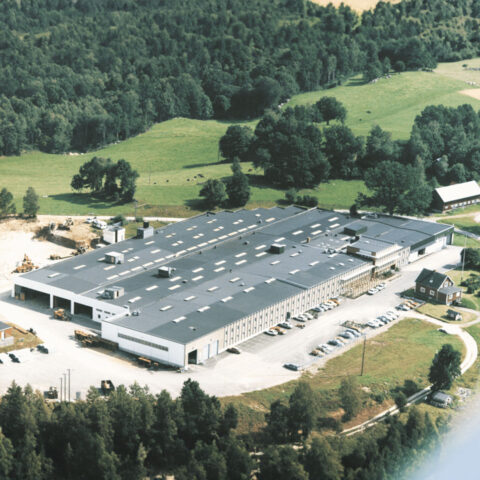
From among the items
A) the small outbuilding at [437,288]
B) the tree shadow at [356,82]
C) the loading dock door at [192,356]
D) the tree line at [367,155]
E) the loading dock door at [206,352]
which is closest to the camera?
the loading dock door at [192,356]

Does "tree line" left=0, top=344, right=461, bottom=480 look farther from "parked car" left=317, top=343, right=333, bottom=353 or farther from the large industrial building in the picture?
the large industrial building

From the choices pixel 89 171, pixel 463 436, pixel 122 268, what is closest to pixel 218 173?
pixel 89 171

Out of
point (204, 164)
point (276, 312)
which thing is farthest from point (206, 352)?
point (204, 164)

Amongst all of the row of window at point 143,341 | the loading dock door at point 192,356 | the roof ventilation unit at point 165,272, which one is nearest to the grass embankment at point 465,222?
the roof ventilation unit at point 165,272

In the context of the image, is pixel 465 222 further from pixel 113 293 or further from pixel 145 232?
pixel 113 293

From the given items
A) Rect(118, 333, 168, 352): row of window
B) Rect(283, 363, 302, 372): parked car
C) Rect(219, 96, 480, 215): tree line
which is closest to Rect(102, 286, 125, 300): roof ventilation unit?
Rect(118, 333, 168, 352): row of window

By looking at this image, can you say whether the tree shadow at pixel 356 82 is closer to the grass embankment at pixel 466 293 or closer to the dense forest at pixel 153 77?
the dense forest at pixel 153 77
